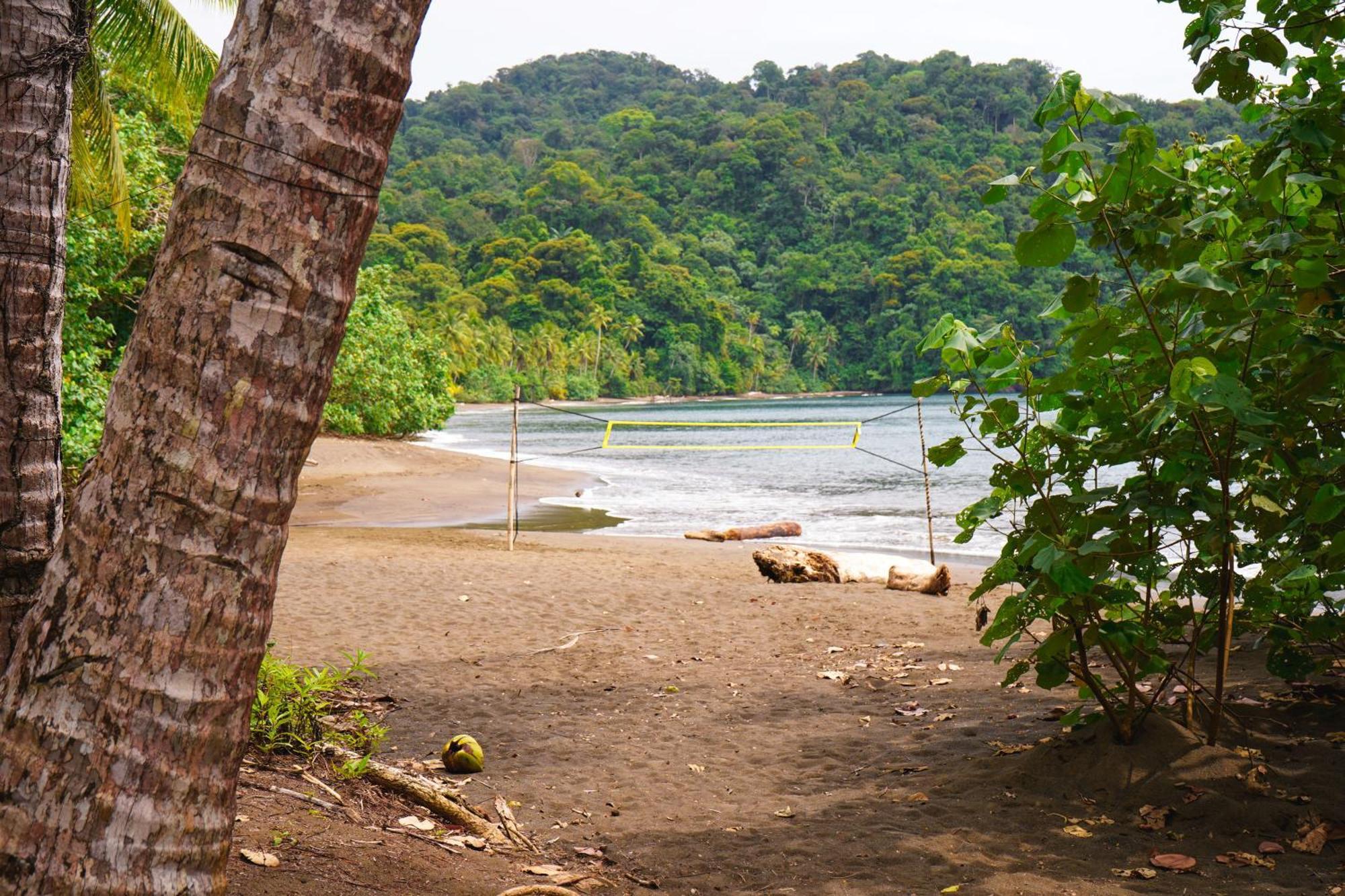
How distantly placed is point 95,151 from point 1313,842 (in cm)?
995

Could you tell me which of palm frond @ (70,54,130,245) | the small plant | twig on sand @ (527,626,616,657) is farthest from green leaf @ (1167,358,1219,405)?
palm frond @ (70,54,130,245)

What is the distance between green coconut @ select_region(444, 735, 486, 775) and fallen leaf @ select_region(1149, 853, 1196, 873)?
2.38 m

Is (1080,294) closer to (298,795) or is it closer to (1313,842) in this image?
(1313,842)

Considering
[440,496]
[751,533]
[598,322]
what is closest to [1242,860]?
[751,533]

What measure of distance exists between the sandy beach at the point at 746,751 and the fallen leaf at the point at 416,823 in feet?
0.68

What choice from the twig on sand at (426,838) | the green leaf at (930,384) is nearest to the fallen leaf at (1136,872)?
the green leaf at (930,384)

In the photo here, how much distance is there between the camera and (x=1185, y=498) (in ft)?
9.73

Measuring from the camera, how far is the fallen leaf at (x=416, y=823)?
3139mm

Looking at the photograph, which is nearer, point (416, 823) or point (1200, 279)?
point (1200, 279)

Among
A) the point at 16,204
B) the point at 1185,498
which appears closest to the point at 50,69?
the point at 16,204

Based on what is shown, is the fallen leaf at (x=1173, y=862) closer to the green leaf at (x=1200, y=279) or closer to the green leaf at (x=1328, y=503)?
the green leaf at (x=1328, y=503)

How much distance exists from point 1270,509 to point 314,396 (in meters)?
2.47

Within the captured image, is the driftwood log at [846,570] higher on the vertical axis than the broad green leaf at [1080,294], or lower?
lower

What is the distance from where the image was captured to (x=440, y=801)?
3.33 m
